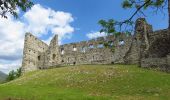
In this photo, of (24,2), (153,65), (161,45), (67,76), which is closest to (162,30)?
(161,45)

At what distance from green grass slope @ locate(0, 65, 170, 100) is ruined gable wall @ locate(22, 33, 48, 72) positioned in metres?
38.5

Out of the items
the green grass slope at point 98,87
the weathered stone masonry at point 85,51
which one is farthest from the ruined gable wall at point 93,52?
the green grass slope at point 98,87

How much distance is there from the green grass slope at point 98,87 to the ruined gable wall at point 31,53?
3845 centimetres

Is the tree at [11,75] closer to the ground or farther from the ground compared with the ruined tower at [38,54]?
closer to the ground

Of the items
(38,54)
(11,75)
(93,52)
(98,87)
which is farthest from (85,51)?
(98,87)

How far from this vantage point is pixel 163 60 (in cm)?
5684

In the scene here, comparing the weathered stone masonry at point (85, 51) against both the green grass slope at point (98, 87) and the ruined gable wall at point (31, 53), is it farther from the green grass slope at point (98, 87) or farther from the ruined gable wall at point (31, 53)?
the green grass slope at point (98, 87)

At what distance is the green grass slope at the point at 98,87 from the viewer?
1382 inches

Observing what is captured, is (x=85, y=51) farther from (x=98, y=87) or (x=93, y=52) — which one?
(x=98, y=87)

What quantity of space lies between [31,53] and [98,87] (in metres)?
55.9

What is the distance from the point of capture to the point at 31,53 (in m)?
96.9

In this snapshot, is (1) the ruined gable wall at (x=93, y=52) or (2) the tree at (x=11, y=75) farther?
(2) the tree at (x=11, y=75)

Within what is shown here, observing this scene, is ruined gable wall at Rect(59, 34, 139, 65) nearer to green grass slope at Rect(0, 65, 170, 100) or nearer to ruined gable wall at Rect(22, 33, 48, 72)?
ruined gable wall at Rect(22, 33, 48, 72)

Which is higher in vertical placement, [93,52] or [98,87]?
[93,52]
